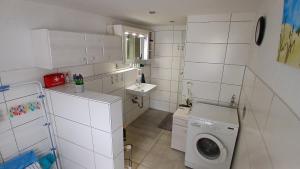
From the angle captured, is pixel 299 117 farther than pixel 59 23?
No

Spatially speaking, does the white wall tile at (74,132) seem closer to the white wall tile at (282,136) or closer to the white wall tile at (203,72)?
the white wall tile at (282,136)

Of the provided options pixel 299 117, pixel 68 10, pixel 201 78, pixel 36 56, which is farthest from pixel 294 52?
pixel 68 10

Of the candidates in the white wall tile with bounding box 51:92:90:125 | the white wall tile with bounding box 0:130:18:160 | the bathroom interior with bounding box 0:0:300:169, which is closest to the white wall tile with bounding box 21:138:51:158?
the bathroom interior with bounding box 0:0:300:169

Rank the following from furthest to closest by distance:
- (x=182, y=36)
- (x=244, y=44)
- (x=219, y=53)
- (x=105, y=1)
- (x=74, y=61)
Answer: (x=182, y=36) → (x=219, y=53) → (x=244, y=44) → (x=74, y=61) → (x=105, y=1)

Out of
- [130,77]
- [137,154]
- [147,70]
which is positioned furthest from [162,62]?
[137,154]

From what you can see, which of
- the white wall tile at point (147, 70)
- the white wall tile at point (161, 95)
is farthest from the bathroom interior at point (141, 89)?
the white wall tile at point (161, 95)

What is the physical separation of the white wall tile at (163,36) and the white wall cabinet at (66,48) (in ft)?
5.20

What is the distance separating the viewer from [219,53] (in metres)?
2.34

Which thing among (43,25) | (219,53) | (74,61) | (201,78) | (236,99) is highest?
(43,25)

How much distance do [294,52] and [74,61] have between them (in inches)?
77.5

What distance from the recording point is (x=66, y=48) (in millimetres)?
1735

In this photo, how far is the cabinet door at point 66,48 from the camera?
1.62m

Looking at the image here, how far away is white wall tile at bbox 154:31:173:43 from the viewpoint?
3.49 meters

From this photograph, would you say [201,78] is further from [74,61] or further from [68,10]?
[68,10]
